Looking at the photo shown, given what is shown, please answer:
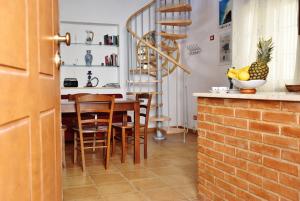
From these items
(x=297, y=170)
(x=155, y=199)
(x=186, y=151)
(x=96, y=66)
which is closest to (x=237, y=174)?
(x=297, y=170)

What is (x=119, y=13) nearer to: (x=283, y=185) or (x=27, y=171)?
(x=283, y=185)

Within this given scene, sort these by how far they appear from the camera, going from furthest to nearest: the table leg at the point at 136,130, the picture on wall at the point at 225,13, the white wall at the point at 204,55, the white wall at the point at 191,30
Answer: the white wall at the point at 191,30 < the white wall at the point at 204,55 < the picture on wall at the point at 225,13 < the table leg at the point at 136,130

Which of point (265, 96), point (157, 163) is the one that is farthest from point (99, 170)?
point (265, 96)

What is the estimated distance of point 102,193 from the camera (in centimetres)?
267

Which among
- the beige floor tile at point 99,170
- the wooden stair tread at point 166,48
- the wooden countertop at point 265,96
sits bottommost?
the beige floor tile at point 99,170

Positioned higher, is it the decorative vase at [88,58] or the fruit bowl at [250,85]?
the decorative vase at [88,58]

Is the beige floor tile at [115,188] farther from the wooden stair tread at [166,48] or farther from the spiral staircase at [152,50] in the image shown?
the wooden stair tread at [166,48]

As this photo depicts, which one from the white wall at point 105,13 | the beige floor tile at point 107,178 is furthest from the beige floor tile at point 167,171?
the white wall at point 105,13

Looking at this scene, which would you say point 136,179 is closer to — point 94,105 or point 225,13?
point 94,105

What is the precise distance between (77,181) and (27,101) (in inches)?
91.4

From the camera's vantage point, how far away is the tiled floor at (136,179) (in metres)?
2.60

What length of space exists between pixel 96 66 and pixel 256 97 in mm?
4787

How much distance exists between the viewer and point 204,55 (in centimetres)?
582

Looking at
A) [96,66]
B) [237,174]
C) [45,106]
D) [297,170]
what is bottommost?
[237,174]
